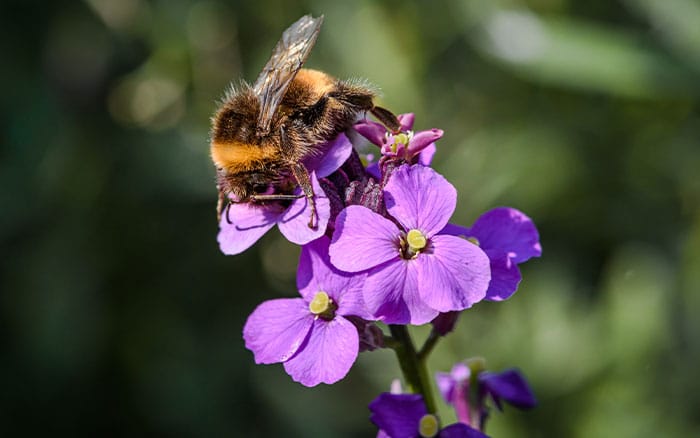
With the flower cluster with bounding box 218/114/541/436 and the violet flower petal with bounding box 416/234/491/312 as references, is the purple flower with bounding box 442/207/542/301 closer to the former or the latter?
the flower cluster with bounding box 218/114/541/436

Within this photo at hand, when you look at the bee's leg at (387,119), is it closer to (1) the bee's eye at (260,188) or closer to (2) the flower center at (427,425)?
(1) the bee's eye at (260,188)

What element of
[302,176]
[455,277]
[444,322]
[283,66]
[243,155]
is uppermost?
[283,66]

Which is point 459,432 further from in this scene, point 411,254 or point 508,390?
point 411,254

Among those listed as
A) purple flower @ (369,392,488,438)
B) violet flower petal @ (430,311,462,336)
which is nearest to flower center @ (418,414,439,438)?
purple flower @ (369,392,488,438)

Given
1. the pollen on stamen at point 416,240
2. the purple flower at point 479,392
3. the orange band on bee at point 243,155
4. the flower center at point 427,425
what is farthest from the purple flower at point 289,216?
the purple flower at point 479,392

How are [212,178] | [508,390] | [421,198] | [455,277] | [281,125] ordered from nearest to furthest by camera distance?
[455,277], [421,198], [281,125], [508,390], [212,178]

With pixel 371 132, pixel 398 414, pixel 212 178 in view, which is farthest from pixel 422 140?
pixel 212 178

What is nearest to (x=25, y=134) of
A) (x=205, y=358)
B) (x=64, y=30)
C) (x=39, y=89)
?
(x=39, y=89)
